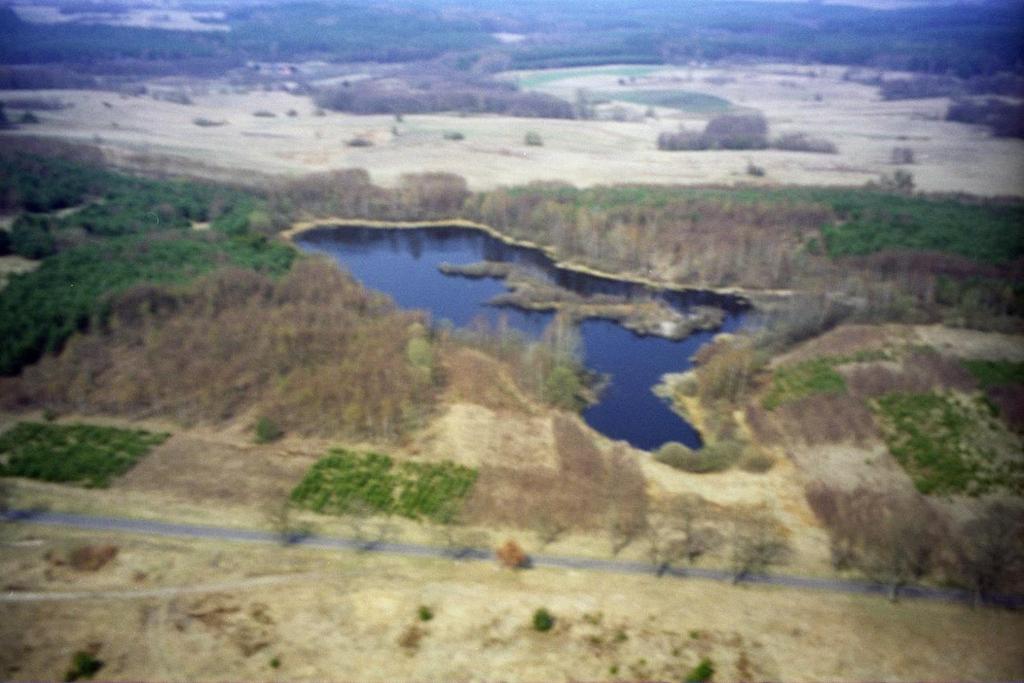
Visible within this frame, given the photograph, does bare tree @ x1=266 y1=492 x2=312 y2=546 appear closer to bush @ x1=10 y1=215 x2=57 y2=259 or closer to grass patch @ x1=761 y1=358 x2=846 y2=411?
grass patch @ x1=761 y1=358 x2=846 y2=411

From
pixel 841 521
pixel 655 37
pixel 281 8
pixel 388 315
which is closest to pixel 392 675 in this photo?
pixel 841 521

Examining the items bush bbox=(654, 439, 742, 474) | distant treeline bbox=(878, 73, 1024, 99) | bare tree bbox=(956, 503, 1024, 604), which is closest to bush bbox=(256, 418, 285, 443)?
bush bbox=(654, 439, 742, 474)

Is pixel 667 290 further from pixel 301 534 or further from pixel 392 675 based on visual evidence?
pixel 392 675

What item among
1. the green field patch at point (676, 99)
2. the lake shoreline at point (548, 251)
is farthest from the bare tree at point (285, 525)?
the green field patch at point (676, 99)

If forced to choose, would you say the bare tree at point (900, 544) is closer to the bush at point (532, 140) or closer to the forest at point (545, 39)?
the forest at point (545, 39)

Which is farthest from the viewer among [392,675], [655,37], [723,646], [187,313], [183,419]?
[655,37]

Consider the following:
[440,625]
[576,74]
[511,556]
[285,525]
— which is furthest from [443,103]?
[440,625]
